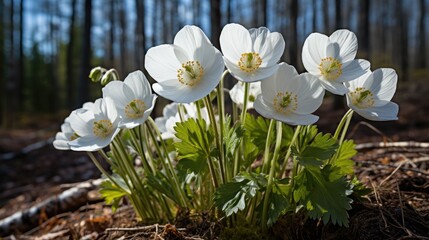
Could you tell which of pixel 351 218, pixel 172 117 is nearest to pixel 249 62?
pixel 172 117

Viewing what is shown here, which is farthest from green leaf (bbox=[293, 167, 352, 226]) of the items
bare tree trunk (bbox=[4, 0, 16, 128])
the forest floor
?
bare tree trunk (bbox=[4, 0, 16, 128])

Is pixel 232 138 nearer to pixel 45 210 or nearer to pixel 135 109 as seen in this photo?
pixel 135 109

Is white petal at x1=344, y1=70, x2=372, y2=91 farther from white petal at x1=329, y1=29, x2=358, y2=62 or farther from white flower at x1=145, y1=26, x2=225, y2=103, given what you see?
white flower at x1=145, y1=26, x2=225, y2=103

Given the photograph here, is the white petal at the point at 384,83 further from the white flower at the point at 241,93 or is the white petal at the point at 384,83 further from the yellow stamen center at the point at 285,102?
the white flower at the point at 241,93

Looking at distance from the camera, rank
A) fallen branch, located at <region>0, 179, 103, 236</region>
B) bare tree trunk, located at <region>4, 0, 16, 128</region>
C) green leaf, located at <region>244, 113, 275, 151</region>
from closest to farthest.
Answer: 1. green leaf, located at <region>244, 113, 275, 151</region>
2. fallen branch, located at <region>0, 179, 103, 236</region>
3. bare tree trunk, located at <region>4, 0, 16, 128</region>

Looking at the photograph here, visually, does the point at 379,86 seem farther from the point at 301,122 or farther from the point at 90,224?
the point at 90,224

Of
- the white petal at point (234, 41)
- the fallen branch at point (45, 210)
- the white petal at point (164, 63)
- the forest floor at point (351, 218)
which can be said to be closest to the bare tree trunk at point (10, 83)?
the forest floor at point (351, 218)
